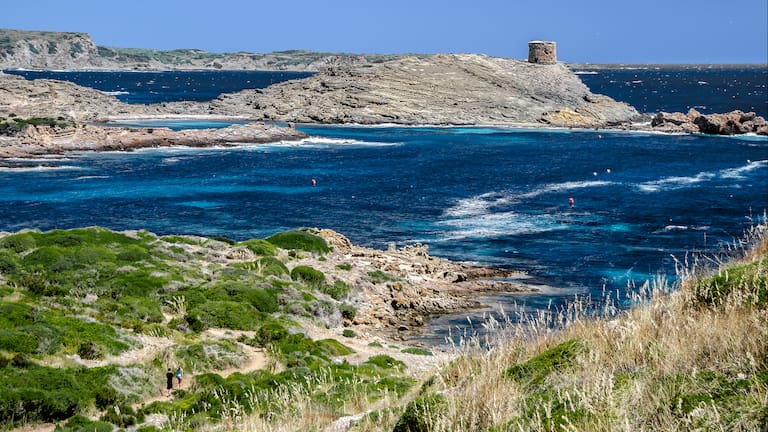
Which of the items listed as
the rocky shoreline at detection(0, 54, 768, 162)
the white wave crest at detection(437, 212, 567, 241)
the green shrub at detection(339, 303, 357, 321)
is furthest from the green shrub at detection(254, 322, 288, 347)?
the rocky shoreline at detection(0, 54, 768, 162)

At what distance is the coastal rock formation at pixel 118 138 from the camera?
9306cm

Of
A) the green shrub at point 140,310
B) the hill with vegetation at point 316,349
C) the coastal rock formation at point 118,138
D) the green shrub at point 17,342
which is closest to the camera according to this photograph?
the hill with vegetation at point 316,349

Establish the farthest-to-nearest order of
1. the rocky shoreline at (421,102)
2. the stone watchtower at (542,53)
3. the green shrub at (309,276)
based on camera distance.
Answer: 1. the stone watchtower at (542,53)
2. the rocky shoreline at (421,102)
3. the green shrub at (309,276)

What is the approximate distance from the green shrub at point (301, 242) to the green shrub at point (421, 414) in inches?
1254

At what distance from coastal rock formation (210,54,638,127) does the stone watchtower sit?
5.87 metres

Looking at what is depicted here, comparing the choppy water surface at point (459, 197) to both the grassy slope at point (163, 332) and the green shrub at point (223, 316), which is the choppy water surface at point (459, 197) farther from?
the green shrub at point (223, 316)

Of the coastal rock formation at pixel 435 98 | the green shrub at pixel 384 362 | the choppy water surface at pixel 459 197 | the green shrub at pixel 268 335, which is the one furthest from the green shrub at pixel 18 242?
the coastal rock formation at pixel 435 98

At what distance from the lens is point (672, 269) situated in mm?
41906

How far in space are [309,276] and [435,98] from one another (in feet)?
354

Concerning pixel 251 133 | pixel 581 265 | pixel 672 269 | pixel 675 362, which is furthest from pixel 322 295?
pixel 251 133

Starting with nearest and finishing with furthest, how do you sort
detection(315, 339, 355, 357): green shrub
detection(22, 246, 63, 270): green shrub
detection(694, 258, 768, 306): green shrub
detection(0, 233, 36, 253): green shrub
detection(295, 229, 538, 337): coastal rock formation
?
detection(694, 258, 768, 306): green shrub
detection(315, 339, 355, 357): green shrub
detection(22, 246, 63, 270): green shrub
detection(0, 233, 36, 253): green shrub
detection(295, 229, 538, 337): coastal rock formation

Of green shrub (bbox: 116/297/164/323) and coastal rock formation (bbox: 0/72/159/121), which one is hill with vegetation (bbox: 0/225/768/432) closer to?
green shrub (bbox: 116/297/164/323)

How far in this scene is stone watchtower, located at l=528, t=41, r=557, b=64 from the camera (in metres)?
157

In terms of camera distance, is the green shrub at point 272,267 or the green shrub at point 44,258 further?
the green shrub at point 272,267
